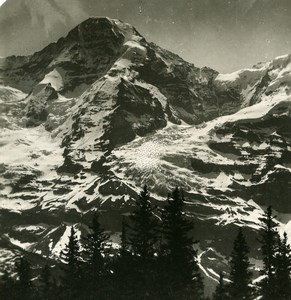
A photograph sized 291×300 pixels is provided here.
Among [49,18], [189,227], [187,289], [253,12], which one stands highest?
[49,18]

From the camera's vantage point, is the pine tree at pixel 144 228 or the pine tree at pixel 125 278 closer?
the pine tree at pixel 144 228

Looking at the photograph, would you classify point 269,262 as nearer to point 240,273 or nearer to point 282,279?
point 282,279

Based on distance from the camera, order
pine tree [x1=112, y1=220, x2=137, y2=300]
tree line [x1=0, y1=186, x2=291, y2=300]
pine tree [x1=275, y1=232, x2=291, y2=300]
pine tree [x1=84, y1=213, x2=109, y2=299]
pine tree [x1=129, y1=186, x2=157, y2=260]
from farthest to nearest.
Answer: pine tree [x1=84, y1=213, x2=109, y2=299], pine tree [x1=275, y1=232, x2=291, y2=300], pine tree [x1=112, y1=220, x2=137, y2=300], pine tree [x1=129, y1=186, x2=157, y2=260], tree line [x1=0, y1=186, x2=291, y2=300]

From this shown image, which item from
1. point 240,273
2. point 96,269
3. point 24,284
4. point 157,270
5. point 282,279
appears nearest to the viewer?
point 157,270

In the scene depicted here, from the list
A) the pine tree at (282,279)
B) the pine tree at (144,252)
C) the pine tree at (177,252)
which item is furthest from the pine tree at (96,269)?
the pine tree at (282,279)

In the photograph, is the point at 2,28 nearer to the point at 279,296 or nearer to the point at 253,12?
the point at 253,12

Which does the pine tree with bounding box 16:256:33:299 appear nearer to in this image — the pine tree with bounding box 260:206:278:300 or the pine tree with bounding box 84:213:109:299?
the pine tree with bounding box 84:213:109:299

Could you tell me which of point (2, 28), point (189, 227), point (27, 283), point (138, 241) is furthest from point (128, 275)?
point (2, 28)

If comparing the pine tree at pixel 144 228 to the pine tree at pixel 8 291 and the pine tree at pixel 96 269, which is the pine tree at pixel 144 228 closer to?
the pine tree at pixel 96 269

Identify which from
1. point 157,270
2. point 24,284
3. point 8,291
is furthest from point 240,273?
point 24,284

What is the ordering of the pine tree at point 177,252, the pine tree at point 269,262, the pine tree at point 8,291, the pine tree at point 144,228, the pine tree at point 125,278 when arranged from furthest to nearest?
the pine tree at point 8,291 < the pine tree at point 269,262 < the pine tree at point 125,278 < the pine tree at point 144,228 < the pine tree at point 177,252

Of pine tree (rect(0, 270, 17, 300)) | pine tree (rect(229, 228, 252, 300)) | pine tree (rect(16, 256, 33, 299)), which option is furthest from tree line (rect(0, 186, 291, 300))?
pine tree (rect(16, 256, 33, 299))
